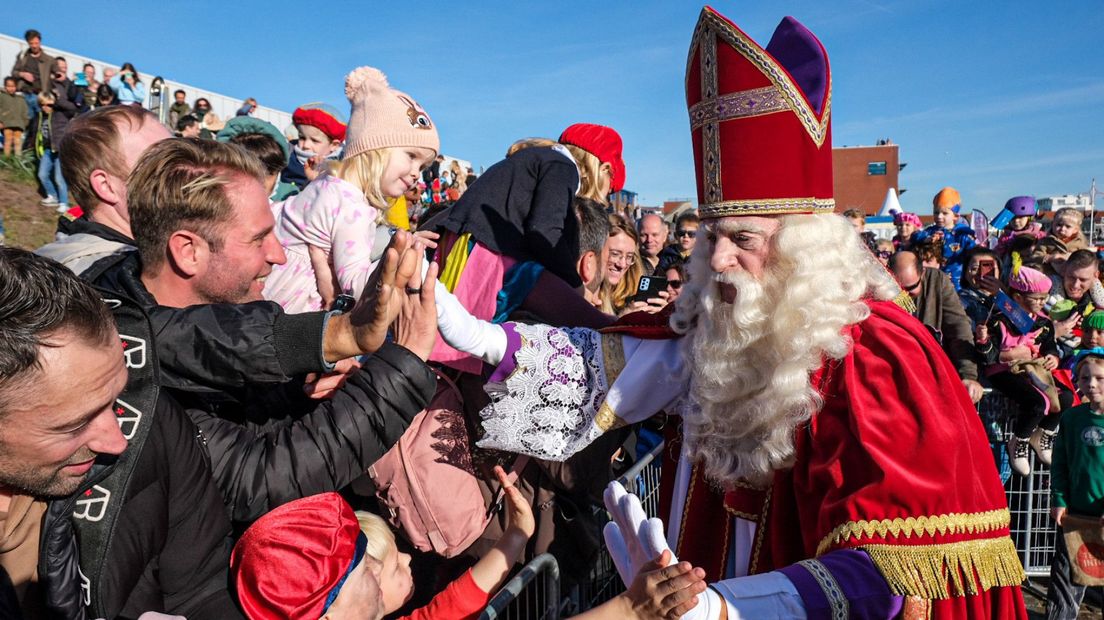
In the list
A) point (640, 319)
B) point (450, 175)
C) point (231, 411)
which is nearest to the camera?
point (231, 411)

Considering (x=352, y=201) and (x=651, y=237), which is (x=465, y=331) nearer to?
(x=352, y=201)

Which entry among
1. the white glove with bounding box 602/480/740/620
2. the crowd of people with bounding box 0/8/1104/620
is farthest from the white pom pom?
the white glove with bounding box 602/480/740/620

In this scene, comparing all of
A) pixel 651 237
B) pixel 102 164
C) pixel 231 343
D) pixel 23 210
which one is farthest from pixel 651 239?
pixel 23 210

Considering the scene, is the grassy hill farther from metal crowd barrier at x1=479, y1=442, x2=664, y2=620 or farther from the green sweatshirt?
the green sweatshirt

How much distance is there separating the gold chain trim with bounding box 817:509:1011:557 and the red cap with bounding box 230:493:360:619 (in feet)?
3.75

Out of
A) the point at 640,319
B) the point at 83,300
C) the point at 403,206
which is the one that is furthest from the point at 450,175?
the point at 83,300

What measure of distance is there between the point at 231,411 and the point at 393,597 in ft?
2.22

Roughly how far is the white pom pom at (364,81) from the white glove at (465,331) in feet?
4.68

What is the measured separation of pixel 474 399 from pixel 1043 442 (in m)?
3.98

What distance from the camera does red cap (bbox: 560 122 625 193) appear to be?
3.46 metres

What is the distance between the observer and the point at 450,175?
18703mm

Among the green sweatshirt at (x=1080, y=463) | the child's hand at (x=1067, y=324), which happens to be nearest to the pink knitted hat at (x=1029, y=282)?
the child's hand at (x=1067, y=324)

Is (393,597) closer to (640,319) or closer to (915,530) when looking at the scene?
(640,319)

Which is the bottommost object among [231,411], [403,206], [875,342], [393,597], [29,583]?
[393,597]
